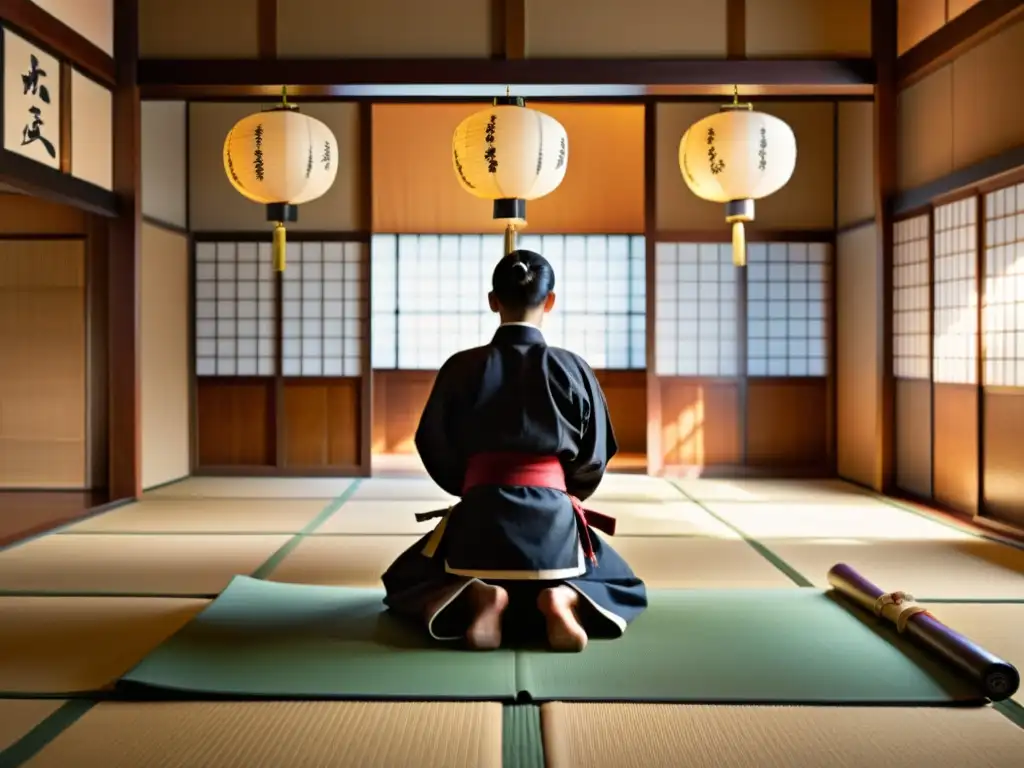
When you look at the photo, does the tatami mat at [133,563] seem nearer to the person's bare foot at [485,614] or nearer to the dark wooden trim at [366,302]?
the person's bare foot at [485,614]

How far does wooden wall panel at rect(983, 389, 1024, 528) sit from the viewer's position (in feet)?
14.4

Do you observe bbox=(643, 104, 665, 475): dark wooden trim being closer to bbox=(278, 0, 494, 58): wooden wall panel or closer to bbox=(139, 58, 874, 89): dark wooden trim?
bbox=(139, 58, 874, 89): dark wooden trim

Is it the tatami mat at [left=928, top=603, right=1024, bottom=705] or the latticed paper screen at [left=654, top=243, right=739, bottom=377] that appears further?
the latticed paper screen at [left=654, top=243, right=739, bottom=377]

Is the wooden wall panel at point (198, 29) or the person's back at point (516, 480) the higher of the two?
the wooden wall panel at point (198, 29)

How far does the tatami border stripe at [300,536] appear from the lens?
3.62 meters

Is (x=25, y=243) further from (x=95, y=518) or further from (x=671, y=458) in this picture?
(x=671, y=458)

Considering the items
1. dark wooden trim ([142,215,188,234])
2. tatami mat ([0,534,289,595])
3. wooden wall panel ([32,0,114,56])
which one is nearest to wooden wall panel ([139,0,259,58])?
wooden wall panel ([32,0,114,56])

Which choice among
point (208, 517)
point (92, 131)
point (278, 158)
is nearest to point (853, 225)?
point (278, 158)

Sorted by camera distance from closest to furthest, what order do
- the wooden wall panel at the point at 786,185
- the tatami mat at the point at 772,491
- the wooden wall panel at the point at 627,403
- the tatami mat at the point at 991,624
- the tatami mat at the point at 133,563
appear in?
the tatami mat at the point at 991,624 → the tatami mat at the point at 133,563 → the tatami mat at the point at 772,491 → the wooden wall panel at the point at 786,185 → the wooden wall panel at the point at 627,403

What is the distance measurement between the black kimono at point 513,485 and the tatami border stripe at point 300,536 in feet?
3.49

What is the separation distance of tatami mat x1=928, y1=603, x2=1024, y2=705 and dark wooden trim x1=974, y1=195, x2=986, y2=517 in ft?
5.77

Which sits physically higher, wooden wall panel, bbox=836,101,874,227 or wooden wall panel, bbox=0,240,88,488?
wooden wall panel, bbox=836,101,874,227

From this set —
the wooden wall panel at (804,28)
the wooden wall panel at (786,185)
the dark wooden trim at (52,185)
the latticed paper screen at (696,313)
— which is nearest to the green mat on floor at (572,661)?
the dark wooden trim at (52,185)

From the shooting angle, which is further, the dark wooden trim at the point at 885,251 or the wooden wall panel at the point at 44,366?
the wooden wall panel at the point at 44,366
